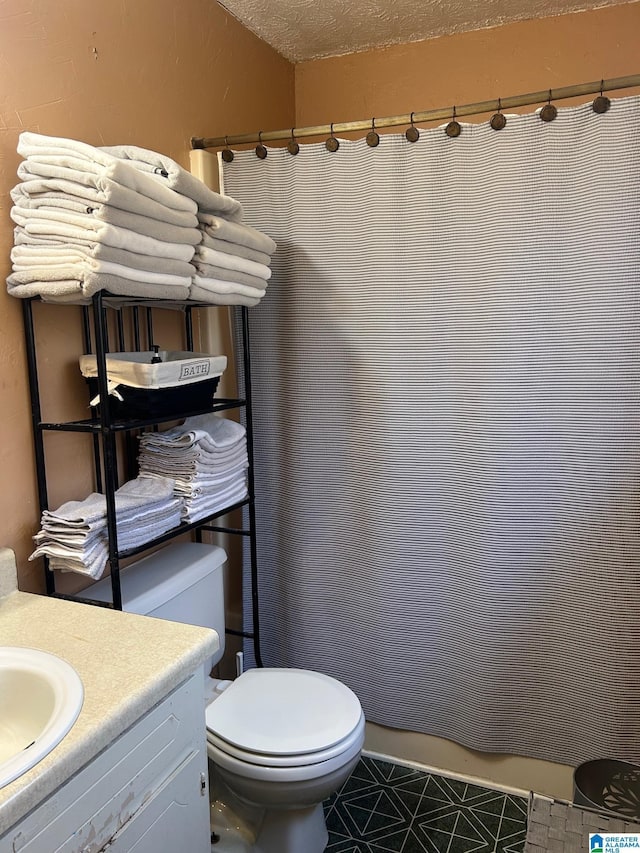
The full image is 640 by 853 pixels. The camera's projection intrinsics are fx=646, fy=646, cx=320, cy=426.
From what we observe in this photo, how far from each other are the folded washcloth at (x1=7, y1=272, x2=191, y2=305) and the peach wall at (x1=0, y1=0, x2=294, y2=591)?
64 millimetres

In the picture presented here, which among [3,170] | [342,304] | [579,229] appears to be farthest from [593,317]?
[3,170]

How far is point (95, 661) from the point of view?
103cm

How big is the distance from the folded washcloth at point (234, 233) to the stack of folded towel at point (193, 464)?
1.57 ft

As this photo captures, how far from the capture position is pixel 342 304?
1856 millimetres

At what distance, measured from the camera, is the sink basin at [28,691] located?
3.17ft

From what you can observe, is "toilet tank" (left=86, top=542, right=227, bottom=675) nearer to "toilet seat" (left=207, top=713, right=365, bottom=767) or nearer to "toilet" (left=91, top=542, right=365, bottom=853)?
"toilet" (left=91, top=542, right=365, bottom=853)

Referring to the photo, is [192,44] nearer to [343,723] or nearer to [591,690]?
[343,723]

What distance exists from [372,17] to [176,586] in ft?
5.94

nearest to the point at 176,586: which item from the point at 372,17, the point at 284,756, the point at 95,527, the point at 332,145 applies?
the point at 95,527

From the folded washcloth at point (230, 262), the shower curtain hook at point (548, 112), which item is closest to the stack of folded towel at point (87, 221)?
the folded washcloth at point (230, 262)

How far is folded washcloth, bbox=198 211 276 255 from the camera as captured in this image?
1.49m

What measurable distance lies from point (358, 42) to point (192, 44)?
0.66 metres

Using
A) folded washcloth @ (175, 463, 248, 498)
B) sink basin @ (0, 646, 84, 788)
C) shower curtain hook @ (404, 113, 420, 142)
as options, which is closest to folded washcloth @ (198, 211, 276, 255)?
shower curtain hook @ (404, 113, 420, 142)

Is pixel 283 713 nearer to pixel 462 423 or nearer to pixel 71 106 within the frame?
pixel 462 423
